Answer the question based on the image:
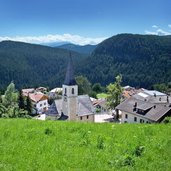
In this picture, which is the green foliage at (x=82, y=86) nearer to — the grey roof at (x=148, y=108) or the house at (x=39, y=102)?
the house at (x=39, y=102)

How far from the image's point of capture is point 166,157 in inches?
333

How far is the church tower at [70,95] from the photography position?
57.4 metres

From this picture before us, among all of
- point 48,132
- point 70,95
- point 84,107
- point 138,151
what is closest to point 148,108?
point 84,107

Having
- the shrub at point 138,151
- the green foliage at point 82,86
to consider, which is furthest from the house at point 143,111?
the green foliage at point 82,86

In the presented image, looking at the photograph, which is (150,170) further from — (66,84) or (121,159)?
(66,84)

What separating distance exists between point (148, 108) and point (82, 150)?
49.8 m

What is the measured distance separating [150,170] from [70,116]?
168 feet

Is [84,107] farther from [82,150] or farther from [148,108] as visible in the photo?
[82,150]

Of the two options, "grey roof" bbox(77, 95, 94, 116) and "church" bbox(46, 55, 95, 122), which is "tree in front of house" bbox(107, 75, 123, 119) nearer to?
"grey roof" bbox(77, 95, 94, 116)

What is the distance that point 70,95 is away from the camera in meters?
57.7

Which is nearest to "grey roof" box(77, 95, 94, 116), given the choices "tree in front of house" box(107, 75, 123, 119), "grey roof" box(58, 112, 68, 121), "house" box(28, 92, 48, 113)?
"grey roof" box(58, 112, 68, 121)

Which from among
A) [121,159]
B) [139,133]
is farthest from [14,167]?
[139,133]

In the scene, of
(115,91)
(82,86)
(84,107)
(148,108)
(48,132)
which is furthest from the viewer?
(82,86)

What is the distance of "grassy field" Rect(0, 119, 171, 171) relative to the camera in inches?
306
